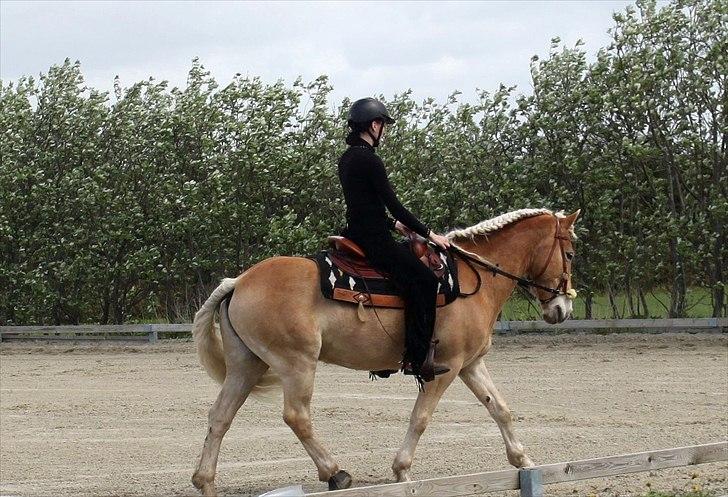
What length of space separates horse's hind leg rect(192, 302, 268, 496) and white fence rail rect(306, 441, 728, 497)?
2021 millimetres

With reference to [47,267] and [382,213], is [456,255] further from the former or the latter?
[47,267]

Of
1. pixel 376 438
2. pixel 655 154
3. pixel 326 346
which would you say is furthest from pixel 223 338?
pixel 655 154

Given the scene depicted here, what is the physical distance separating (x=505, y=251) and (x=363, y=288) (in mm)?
1513

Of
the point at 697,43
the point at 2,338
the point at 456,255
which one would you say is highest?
the point at 697,43

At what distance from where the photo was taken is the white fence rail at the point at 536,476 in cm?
733

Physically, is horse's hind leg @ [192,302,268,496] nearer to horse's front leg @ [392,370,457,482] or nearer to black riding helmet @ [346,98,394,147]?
horse's front leg @ [392,370,457,482]

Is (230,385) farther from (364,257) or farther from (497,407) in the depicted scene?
(497,407)

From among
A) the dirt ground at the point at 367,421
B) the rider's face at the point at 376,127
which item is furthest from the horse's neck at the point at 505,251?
the dirt ground at the point at 367,421

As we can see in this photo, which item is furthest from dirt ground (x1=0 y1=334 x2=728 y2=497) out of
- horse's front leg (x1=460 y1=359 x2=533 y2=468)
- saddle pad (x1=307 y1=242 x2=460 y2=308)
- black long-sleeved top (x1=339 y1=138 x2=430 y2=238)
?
black long-sleeved top (x1=339 y1=138 x2=430 y2=238)

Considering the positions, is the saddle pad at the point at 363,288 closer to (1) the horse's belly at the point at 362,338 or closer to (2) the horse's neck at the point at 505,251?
(1) the horse's belly at the point at 362,338

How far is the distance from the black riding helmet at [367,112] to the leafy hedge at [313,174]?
1191cm

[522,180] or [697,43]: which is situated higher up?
[697,43]

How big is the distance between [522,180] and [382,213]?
13.1 meters

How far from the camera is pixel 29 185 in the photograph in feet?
88.3
